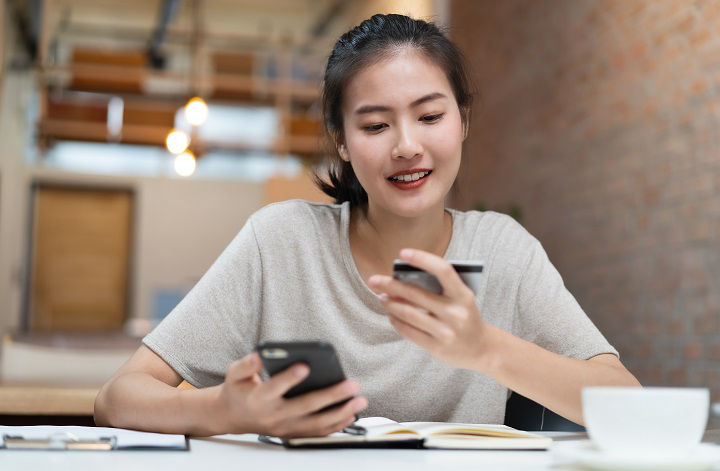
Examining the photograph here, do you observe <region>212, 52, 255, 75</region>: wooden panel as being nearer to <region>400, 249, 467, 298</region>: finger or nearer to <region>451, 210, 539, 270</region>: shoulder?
<region>451, 210, 539, 270</region>: shoulder

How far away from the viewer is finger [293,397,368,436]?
3.25ft

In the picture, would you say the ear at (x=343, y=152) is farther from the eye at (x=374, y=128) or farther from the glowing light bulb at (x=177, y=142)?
the glowing light bulb at (x=177, y=142)

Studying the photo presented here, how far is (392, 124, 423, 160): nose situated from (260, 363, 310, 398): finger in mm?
554

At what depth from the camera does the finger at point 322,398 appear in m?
0.97

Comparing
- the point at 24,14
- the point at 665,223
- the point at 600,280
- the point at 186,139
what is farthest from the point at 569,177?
the point at 24,14

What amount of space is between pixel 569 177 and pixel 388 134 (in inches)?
141

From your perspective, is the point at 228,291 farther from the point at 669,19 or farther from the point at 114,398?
the point at 669,19

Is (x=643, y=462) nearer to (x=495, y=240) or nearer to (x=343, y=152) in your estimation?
(x=495, y=240)

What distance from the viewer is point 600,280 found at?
4473mm

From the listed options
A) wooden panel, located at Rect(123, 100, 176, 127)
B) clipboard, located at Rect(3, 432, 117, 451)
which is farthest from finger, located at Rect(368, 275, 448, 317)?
wooden panel, located at Rect(123, 100, 176, 127)

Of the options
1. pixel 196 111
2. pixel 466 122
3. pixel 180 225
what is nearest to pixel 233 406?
pixel 466 122

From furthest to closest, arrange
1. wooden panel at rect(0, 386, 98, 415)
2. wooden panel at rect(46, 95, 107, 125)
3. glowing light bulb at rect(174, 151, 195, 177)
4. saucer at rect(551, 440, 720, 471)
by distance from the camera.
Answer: wooden panel at rect(46, 95, 107, 125) < glowing light bulb at rect(174, 151, 195, 177) < wooden panel at rect(0, 386, 98, 415) < saucer at rect(551, 440, 720, 471)

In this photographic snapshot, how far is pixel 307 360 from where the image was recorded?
36.2 inches

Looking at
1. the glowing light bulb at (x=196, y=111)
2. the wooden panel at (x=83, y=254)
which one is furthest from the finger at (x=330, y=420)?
the wooden panel at (x=83, y=254)
